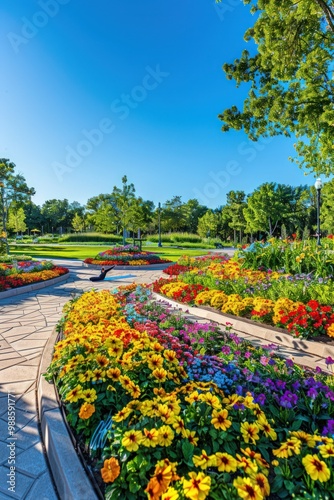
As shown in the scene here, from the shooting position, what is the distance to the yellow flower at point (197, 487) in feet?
4.22

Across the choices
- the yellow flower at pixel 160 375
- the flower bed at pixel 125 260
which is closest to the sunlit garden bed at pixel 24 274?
the flower bed at pixel 125 260

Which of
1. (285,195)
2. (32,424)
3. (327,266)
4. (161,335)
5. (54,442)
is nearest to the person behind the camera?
(54,442)

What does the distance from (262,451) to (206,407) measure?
395 mm

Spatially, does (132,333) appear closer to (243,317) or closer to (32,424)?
(32,424)

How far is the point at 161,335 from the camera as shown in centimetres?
337

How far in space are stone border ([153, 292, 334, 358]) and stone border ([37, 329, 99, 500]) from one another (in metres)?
2.75

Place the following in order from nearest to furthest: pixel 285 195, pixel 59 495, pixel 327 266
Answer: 1. pixel 59 495
2. pixel 327 266
3. pixel 285 195

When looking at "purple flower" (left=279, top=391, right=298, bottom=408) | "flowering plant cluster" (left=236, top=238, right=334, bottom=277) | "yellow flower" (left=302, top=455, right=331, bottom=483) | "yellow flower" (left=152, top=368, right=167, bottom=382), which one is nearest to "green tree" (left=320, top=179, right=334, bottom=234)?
"flowering plant cluster" (left=236, top=238, right=334, bottom=277)

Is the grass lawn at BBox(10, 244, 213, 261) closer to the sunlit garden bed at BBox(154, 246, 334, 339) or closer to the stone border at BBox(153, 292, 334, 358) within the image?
the sunlit garden bed at BBox(154, 246, 334, 339)

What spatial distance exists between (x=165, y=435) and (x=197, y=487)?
0.35 meters

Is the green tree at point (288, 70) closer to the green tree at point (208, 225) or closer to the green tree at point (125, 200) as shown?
the green tree at point (125, 200)

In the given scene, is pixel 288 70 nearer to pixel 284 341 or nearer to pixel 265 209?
pixel 284 341

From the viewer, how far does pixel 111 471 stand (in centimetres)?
154

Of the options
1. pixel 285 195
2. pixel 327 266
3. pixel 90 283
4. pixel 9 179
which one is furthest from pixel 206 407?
pixel 285 195
